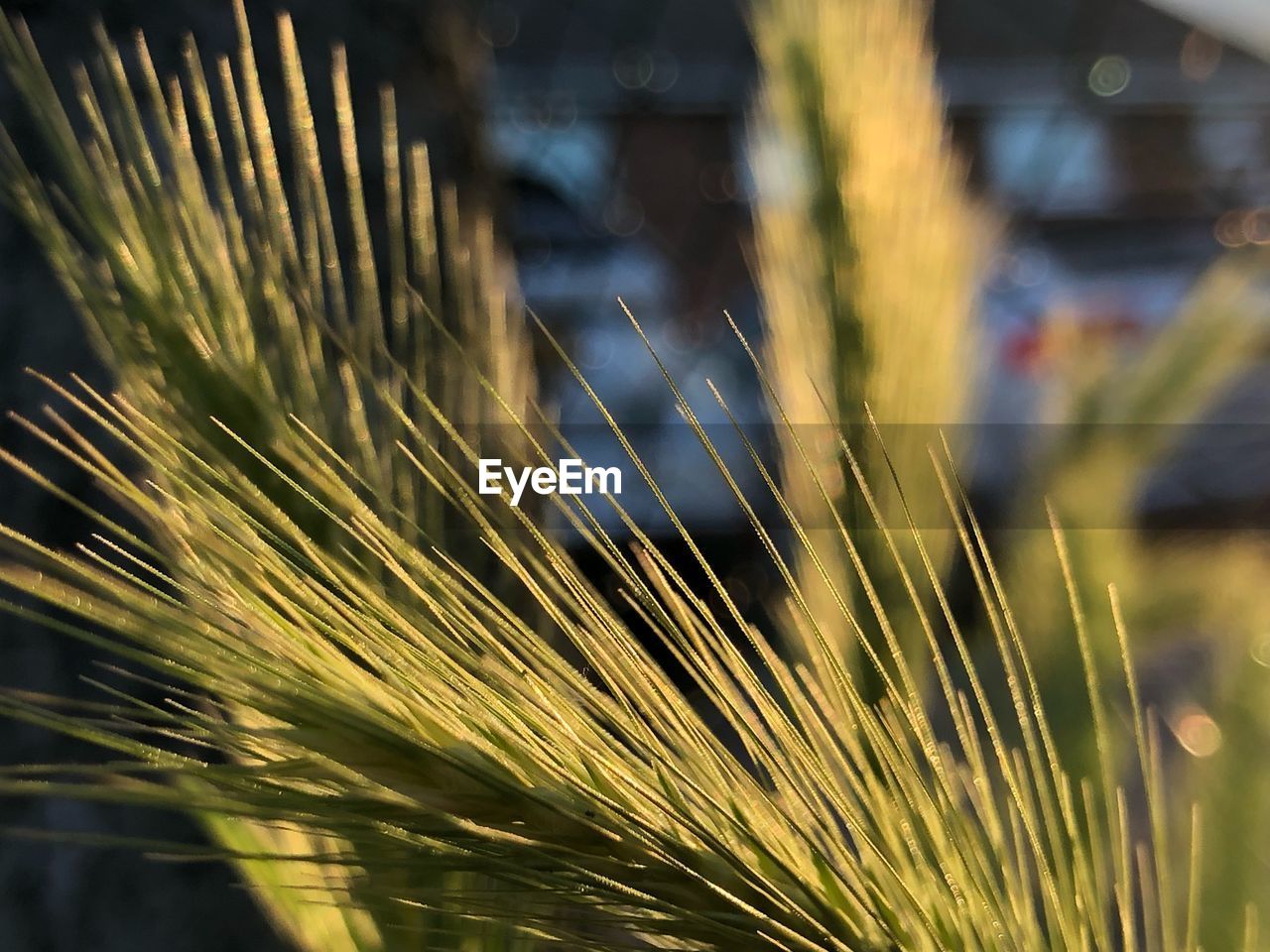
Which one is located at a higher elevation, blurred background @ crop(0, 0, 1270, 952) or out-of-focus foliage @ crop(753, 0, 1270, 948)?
blurred background @ crop(0, 0, 1270, 952)

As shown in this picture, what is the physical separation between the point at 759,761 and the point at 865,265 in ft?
1.11

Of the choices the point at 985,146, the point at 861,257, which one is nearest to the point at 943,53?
the point at 985,146

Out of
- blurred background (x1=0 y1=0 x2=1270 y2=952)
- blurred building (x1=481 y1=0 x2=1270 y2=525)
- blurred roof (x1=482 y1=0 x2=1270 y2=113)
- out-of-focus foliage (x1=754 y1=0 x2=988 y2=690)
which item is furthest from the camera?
blurred roof (x1=482 y1=0 x2=1270 y2=113)

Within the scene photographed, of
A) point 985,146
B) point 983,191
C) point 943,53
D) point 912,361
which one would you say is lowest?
point 912,361

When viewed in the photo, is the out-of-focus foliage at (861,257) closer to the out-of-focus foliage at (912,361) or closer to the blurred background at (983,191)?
the out-of-focus foliage at (912,361)

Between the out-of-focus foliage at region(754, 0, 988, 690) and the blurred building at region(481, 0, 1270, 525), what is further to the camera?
the blurred building at region(481, 0, 1270, 525)

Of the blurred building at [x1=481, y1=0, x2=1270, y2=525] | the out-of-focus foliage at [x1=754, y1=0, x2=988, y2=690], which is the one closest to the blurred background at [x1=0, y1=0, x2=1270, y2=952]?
the blurred building at [x1=481, y1=0, x2=1270, y2=525]

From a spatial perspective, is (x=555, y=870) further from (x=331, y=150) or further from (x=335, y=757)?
(x=331, y=150)

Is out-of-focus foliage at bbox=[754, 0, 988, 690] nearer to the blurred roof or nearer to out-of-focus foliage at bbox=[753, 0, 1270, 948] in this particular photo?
out-of-focus foliage at bbox=[753, 0, 1270, 948]

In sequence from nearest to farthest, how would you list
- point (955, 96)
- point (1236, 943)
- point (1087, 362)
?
1. point (1236, 943)
2. point (1087, 362)
3. point (955, 96)

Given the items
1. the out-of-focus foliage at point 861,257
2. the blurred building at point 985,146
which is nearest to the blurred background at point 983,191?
the blurred building at point 985,146

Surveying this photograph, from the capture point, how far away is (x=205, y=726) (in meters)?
0.25

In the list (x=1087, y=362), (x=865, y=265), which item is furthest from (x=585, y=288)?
(x=865, y=265)

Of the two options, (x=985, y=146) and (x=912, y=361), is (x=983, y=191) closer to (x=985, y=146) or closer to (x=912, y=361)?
(x=985, y=146)
